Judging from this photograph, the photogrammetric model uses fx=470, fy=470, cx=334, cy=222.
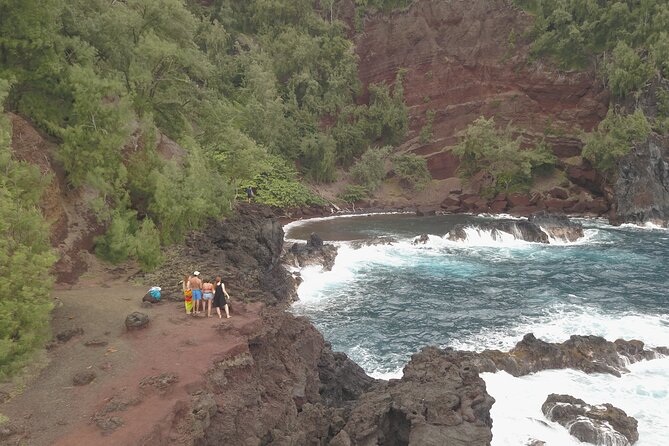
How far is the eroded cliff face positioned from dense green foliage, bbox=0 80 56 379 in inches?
2424

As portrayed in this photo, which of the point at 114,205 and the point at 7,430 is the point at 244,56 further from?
the point at 7,430

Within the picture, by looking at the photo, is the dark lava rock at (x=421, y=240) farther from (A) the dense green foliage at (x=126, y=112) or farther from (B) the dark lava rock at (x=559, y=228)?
(A) the dense green foliage at (x=126, y=112)

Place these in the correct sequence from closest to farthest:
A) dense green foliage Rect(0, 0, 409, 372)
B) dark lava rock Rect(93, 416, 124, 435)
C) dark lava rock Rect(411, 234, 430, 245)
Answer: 1. dark lava rock Rect(93, 416, 124, 435)
2. dense green foliage Rect(0, 0, 409, 372)
3. dark lava rock Rect(411, 234, 430, 245)

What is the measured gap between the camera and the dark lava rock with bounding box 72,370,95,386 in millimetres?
12164

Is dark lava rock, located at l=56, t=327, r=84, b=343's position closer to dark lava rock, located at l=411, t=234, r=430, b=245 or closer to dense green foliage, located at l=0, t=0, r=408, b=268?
dense green foliage, located at l=0, t=0, r=408, b=268

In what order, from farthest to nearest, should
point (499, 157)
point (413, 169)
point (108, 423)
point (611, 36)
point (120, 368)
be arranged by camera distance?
point (413, 169) < point (611, 36) < point (499, 157) < point (120, 368) < point (108, 423)

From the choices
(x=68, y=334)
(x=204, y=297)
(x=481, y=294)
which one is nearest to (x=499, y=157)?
(x=481, y=294)

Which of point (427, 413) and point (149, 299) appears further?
point (149, 299)

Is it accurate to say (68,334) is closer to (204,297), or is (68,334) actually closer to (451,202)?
(204,297)

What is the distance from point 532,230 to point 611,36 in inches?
1560

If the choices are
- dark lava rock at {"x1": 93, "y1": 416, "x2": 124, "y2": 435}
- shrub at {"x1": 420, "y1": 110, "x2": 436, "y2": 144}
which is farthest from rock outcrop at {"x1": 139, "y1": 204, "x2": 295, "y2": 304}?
shrub at {"x1": 420, "y1": 110, "x2": 436, "y2": 144}

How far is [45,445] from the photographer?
32.1ft

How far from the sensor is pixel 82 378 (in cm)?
1222

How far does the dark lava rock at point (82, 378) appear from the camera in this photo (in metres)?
12.2
